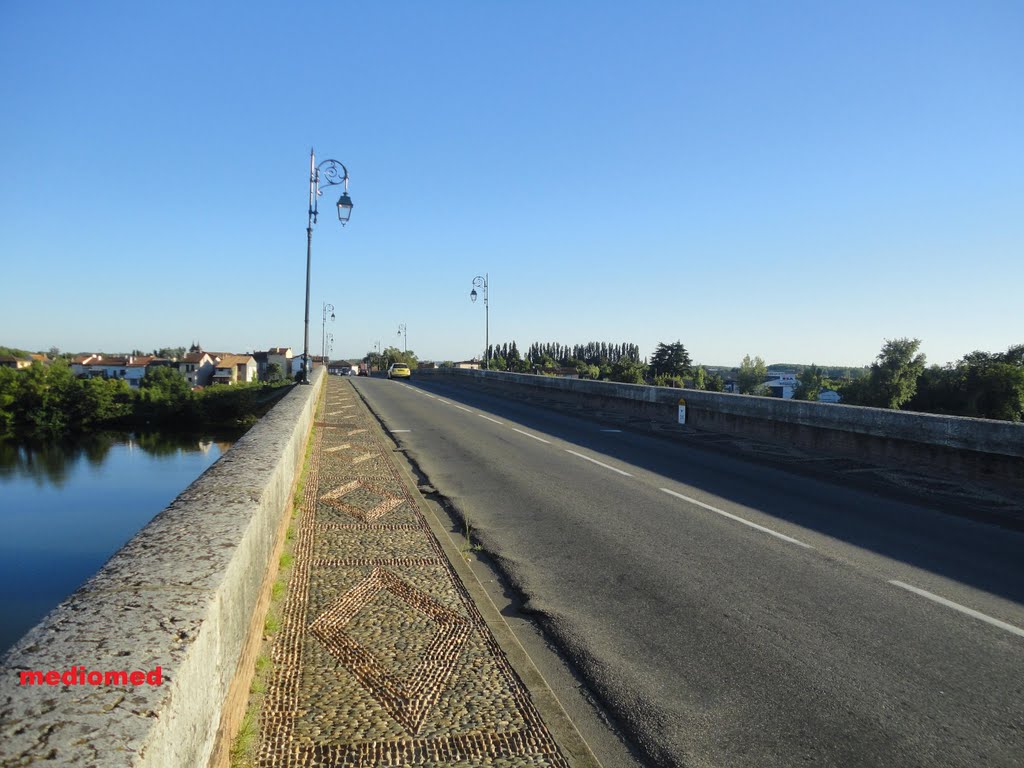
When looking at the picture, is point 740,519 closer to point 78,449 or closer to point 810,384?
point 78,449

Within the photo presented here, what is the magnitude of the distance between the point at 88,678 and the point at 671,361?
12228cm

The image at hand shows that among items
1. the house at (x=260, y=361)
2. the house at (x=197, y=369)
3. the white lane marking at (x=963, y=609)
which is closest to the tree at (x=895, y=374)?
the white lane marking at (x=963, y=609)

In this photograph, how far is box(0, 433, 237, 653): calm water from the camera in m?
23.6

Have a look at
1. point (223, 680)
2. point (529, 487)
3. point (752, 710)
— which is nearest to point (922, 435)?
point (529, 487)

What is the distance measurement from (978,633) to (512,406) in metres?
22.5

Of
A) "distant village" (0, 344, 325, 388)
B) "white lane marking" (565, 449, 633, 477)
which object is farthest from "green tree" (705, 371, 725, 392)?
"white lane marking" (565, 449, 633, 477)

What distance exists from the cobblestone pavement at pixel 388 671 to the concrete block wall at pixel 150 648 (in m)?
0.53

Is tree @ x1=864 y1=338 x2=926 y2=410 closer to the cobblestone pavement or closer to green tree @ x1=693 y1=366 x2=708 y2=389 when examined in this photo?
green tree @ x1=693 y1=366 x2=708 y2=389

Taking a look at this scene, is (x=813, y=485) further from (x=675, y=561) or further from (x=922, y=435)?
(x=675, y=561)

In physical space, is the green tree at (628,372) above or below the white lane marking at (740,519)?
above

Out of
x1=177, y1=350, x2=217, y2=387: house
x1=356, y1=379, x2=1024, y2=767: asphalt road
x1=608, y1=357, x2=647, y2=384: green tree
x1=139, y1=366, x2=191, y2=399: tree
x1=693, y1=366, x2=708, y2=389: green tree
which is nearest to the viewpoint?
x1=356, y1=379, x2=1024, y2=767: asphalt road

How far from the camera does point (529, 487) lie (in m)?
9.87

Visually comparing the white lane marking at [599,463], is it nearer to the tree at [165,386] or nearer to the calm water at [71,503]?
the calm water at [71,503]

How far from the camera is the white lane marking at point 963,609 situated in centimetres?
467
